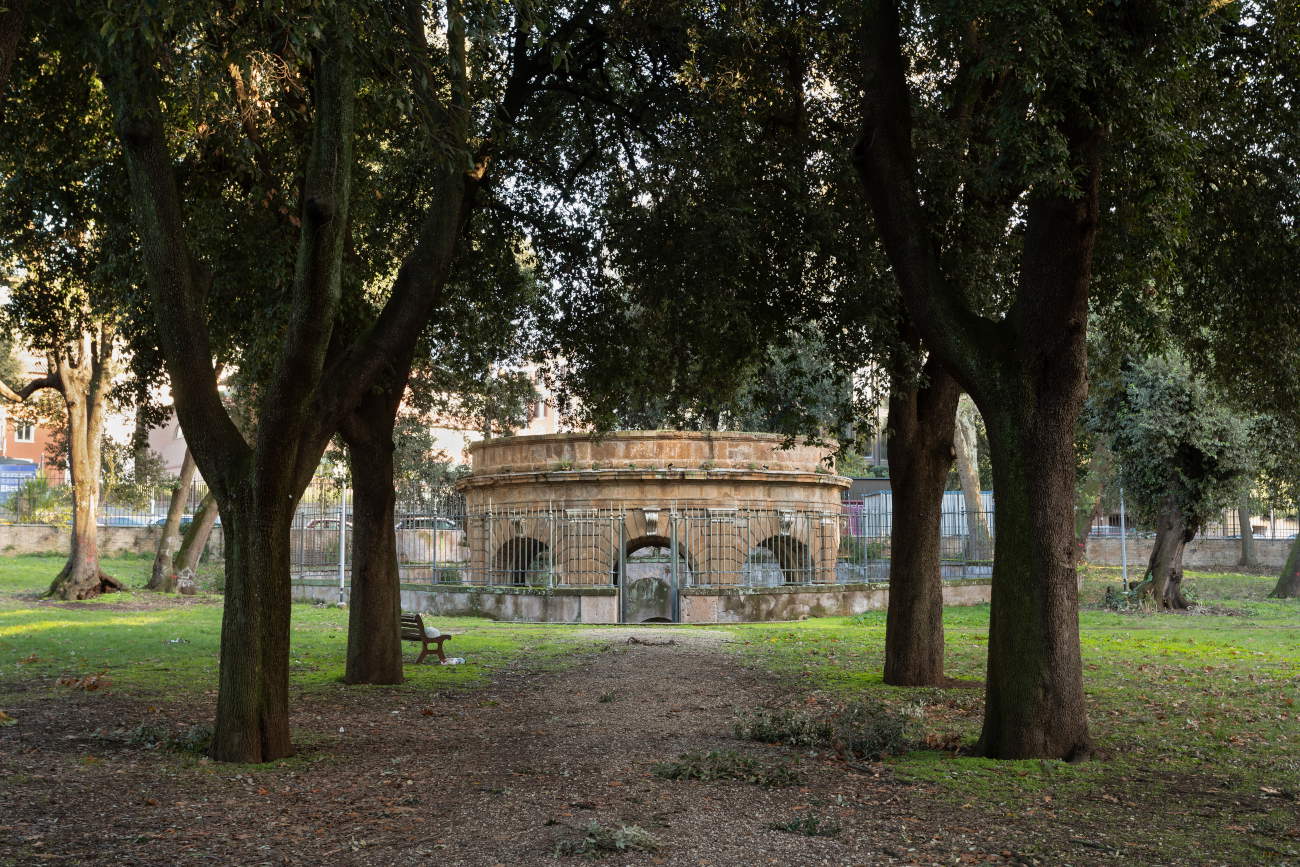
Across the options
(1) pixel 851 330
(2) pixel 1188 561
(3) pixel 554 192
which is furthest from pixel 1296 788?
(2) pixel 1188 561

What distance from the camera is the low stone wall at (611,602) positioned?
22359 mm

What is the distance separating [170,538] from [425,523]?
20.6 feet

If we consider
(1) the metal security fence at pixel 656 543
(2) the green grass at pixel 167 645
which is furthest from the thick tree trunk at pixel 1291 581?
(2) the green grass at pixel 167 645

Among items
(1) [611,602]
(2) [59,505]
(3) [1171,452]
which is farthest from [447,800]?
(2) [59,505]

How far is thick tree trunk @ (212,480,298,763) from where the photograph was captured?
784cm

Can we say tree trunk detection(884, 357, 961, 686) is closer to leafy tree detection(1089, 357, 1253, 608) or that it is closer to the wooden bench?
the wooden bench

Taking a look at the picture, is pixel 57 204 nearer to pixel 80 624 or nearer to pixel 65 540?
pixel 80 624

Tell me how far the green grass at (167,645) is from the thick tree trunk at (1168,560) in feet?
43.6

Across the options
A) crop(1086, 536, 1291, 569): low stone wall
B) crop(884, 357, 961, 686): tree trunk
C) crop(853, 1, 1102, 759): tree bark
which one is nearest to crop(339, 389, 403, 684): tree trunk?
crop(884, 357, 961, 686): tree trunk

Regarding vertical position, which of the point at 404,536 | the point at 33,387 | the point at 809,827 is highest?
the point at 33,387

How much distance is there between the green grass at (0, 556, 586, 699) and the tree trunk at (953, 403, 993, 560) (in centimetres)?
1297

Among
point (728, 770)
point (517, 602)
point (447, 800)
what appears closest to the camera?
point (447, 800)

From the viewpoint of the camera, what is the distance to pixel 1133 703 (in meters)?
10.6

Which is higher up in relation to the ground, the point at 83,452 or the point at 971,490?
Answer: the point at 83,452
